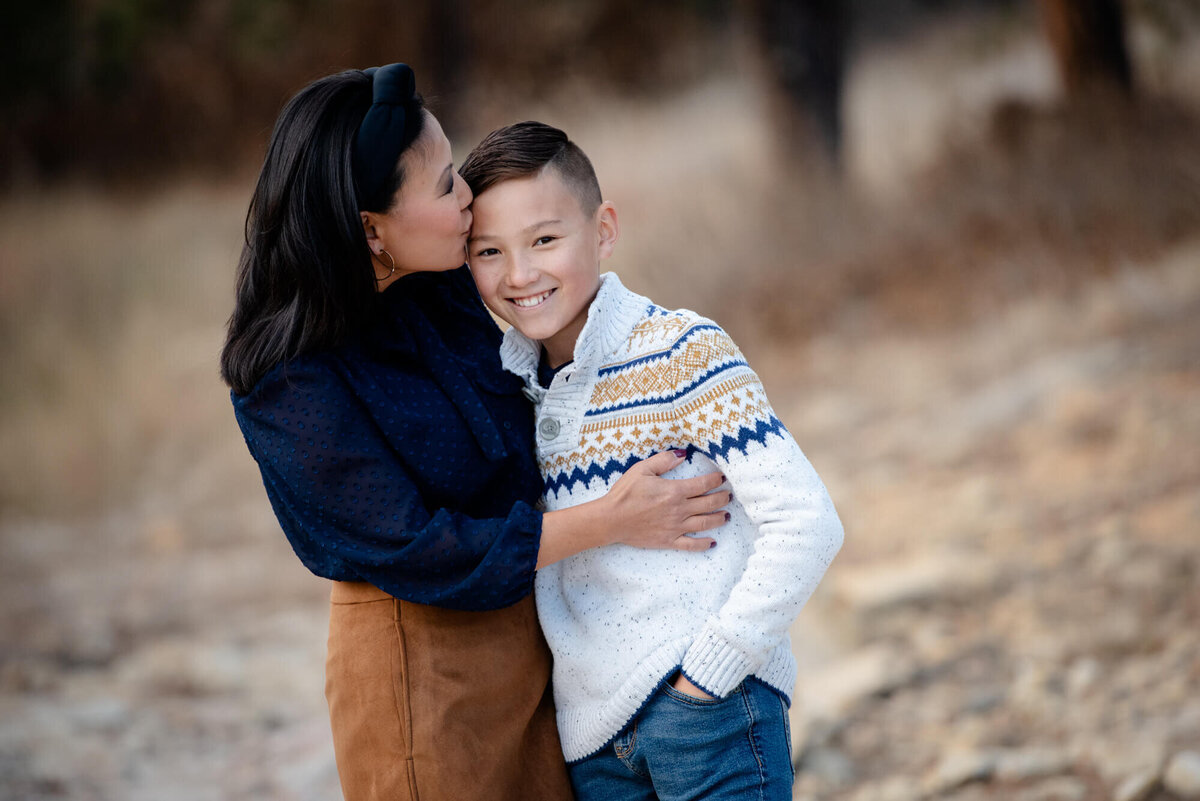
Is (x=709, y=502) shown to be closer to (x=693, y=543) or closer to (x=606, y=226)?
(x=693, y=543)

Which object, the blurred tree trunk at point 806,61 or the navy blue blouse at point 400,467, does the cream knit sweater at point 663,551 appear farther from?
the blurred tree trunk at point 806,61

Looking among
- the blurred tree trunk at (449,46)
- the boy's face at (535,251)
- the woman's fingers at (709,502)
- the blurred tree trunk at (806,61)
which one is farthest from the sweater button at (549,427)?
the blurred tree trunk at (449,46)

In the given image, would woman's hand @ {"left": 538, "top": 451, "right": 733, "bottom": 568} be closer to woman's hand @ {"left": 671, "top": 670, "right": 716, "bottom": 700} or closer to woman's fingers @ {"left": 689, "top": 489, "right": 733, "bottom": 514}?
woman's fingers @ {"left": 689, "top": 489, "right": 733, "bottom": 514}

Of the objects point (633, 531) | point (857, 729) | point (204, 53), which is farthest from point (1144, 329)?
point (204, 53)

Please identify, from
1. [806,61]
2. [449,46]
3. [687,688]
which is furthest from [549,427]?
[449,46]

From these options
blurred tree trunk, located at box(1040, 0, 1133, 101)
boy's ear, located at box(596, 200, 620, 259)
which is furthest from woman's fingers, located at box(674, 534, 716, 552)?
blurred tree trunk, located at box(1040, 0, 1133, 101)

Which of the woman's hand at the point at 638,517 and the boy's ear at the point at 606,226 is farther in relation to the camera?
the boy's ear at the point at 606,226

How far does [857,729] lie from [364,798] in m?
2.10

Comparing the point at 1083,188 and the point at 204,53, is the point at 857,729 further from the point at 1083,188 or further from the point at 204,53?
the point at 204,53

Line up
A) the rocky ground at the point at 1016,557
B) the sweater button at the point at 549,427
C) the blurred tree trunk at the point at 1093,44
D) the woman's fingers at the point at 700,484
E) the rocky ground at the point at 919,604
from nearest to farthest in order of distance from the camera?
the woman's fingers at the point at 700,484 → the sweater button at the point at 549,427 → the rocky ground at the point at 1016,557 → the rocky ground at the point at 919,604 → the blurred tree trunk at the point at 1093,44

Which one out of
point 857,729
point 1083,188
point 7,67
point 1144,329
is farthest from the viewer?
point 7,67

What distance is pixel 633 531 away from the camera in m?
1.78

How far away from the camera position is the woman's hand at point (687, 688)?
1.75m

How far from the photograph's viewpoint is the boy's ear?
1.97 meters
